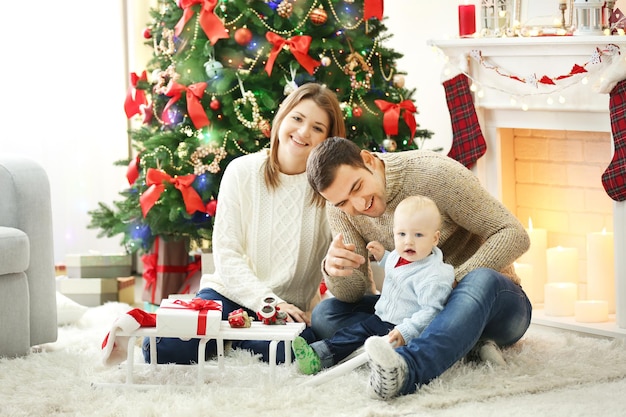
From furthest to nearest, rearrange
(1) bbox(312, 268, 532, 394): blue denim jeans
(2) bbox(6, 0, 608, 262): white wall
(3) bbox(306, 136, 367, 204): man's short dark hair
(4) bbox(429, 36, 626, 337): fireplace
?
(2) bbox(6, 0, 608, 262): white wall, (4) bbox(429, 36, 626, 337): fireplace, (3) bbox(306, 136, 367, 204): man's short dark hair, (1) bbox(312, 268, 532, 394): blue denim jeans

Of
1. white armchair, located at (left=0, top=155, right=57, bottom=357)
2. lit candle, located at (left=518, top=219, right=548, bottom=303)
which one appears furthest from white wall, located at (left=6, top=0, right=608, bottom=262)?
white armchair, located at (left=0, top=155, right=57, bottom=357)

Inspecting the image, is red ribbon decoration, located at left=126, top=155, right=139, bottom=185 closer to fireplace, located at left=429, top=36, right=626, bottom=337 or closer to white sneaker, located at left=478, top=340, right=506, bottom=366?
fireplace, located at left=429, top=36, right=626, bottom=337

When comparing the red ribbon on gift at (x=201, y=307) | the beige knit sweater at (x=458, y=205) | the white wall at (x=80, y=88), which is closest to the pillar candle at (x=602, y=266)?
the beige knit sweater at (x=458, y=205)

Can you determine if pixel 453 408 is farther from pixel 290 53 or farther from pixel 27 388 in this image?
pixel 290 53

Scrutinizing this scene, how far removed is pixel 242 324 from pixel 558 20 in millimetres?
1616

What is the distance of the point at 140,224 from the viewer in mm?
3666

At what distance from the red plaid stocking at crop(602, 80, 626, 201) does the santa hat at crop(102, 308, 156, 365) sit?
1.55m

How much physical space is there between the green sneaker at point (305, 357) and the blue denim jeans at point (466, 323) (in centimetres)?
30

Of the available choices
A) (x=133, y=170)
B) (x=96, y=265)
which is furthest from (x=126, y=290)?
(x=133, y=170)

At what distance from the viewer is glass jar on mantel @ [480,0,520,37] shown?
3561mm

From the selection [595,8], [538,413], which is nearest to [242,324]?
[538,413]

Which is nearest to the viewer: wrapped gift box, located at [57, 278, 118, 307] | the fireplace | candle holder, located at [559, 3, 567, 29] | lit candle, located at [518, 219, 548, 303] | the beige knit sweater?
the beige knit sweater

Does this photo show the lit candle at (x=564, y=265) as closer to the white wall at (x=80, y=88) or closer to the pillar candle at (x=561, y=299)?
the pillar candle at (x=561, y=299)

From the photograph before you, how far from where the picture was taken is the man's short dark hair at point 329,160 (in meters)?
2.58
